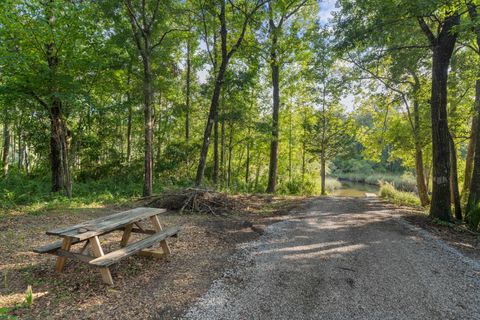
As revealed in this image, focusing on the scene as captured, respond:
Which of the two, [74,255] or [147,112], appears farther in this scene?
[147,112]

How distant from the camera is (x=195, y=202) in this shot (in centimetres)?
711

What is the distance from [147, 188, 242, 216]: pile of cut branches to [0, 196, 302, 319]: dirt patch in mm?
1703

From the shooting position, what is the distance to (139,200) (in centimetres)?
801

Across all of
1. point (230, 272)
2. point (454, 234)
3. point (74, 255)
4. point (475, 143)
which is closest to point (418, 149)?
point (475, 143)

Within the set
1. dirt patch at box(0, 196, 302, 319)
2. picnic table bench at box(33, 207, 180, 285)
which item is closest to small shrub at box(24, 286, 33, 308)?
dirt patch at box(0, 196, 302, 319)

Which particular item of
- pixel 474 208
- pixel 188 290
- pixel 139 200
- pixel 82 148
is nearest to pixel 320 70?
pixel 474 208

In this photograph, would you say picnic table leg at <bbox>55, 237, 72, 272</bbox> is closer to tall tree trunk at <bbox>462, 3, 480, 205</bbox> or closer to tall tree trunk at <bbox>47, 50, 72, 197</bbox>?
tall tree trunk at <bbox>47, 50, 72, 197</bbox>

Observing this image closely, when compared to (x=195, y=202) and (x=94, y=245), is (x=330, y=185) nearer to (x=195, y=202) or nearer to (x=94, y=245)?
(x=195, y=202)

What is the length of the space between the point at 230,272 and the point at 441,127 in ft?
22.9

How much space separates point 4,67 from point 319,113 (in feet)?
51.1

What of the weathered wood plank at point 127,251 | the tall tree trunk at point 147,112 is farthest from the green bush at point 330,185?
the weathered wood plank at point 127,251

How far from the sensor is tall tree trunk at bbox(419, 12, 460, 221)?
6.44 meters

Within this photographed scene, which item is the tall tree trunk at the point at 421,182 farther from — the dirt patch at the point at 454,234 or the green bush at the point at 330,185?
the green bush at the point at 330,185

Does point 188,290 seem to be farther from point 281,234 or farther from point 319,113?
point 319,113
